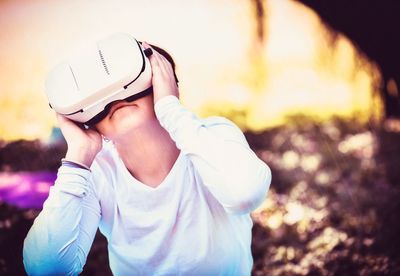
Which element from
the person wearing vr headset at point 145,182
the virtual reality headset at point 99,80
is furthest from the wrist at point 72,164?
the virtual reality headset at point 99,80

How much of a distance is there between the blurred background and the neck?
102 centimetres

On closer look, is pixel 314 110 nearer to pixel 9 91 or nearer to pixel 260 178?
pixel 9 91

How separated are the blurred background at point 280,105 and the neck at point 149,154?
102 cm

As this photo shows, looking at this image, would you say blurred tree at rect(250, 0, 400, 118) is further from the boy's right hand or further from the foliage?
the boy's right hand

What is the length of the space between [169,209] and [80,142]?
0.31 m

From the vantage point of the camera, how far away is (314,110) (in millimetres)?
4027

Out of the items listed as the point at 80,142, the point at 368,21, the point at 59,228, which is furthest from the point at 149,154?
the point at 368,21

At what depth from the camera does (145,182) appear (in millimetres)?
1093

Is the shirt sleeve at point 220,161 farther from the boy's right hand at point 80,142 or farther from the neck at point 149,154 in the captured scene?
the boy's right hand at point 80,142

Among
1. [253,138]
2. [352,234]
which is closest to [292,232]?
[352,234]

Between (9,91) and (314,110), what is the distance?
9.70ft

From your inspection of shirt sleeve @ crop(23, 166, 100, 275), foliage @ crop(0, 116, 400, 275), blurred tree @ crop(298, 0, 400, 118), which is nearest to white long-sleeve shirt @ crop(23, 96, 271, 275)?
shirt sleeve @ crop(23, 166, 100, 275)

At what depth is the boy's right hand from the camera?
3.34 feet

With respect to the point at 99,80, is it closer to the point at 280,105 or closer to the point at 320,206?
the point at 320,206
